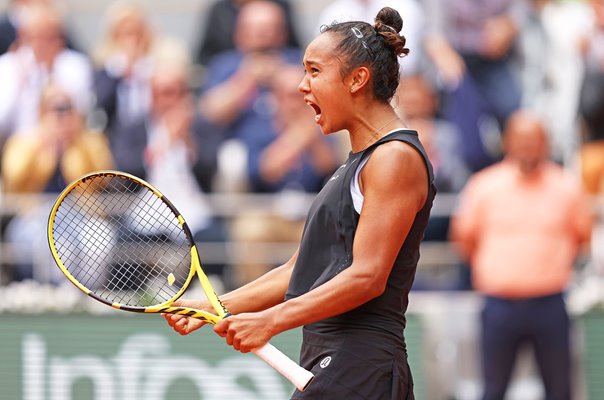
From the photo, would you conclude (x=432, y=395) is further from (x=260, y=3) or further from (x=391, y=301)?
(x=391, y=301)

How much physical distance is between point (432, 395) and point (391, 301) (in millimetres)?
4654

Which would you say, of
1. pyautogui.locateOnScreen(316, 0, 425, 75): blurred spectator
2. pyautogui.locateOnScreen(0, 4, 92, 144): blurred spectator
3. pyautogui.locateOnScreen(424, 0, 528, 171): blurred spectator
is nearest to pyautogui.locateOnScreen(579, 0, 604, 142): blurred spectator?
pyautogui.locateOnScreen(424, 0, 528, 171): blurred spectator

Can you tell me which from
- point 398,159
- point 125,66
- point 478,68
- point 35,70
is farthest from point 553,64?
point 398,159

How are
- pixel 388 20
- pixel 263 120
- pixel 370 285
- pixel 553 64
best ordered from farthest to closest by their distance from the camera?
pixel 553 64 < pixel 263 120 < pixel 388 20 < pixel 370 285

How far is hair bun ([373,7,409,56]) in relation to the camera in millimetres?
4168

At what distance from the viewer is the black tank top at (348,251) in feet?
13.5

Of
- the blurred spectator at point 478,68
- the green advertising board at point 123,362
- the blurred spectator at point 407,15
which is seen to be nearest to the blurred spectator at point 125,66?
the blurred spectator at point 407,15

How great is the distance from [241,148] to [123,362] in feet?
6.65

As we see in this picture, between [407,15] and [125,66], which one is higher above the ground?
[407,15]

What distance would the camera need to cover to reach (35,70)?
33.8 feet

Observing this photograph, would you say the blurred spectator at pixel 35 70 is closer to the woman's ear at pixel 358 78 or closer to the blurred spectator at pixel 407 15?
the blurred spectator at pixel 407 15

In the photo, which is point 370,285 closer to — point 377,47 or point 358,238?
point 358,238

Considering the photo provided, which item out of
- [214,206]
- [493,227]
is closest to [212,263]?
[214,206]

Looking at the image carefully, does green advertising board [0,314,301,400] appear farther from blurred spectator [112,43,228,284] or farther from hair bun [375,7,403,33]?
hair bun [375,7,403,33]
